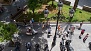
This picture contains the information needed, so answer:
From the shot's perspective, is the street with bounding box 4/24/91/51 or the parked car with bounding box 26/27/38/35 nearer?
the street with bounding box 4/24/91/51

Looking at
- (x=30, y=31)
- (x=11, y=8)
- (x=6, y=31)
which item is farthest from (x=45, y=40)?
(x=11, y=8)

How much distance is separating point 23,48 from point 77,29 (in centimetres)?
950

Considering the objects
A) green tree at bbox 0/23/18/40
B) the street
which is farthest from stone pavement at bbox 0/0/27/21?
green tree at bbox 0/23/18/40

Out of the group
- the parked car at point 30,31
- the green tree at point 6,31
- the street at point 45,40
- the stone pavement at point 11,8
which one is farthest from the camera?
the stone pavement at point 11,8

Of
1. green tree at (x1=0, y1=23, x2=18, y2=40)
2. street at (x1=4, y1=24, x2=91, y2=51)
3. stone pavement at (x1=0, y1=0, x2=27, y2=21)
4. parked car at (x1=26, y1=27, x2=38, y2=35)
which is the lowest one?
street at (x1=4, y1=24, x2=91, y2=51)

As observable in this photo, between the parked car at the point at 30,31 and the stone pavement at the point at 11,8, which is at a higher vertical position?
the stone pavement at the point at 11,8

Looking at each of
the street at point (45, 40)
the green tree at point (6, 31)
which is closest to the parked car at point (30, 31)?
the street at point (45, 40)

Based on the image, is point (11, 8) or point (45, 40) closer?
point (45, 40)

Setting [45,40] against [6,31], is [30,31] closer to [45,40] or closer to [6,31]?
[45,40]

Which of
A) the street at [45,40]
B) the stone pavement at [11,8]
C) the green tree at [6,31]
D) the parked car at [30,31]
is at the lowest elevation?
the street at [45,40]

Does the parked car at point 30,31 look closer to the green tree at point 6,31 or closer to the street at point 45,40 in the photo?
the street at point 45,40

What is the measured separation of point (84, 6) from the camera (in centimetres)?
3388

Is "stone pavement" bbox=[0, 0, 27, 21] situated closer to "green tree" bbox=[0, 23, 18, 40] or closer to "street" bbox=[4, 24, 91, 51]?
"street" bbox=[4, 24, 91, 51]

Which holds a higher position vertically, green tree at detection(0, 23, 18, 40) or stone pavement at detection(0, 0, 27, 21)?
green tree at detection(0, 23, 18, 40)
